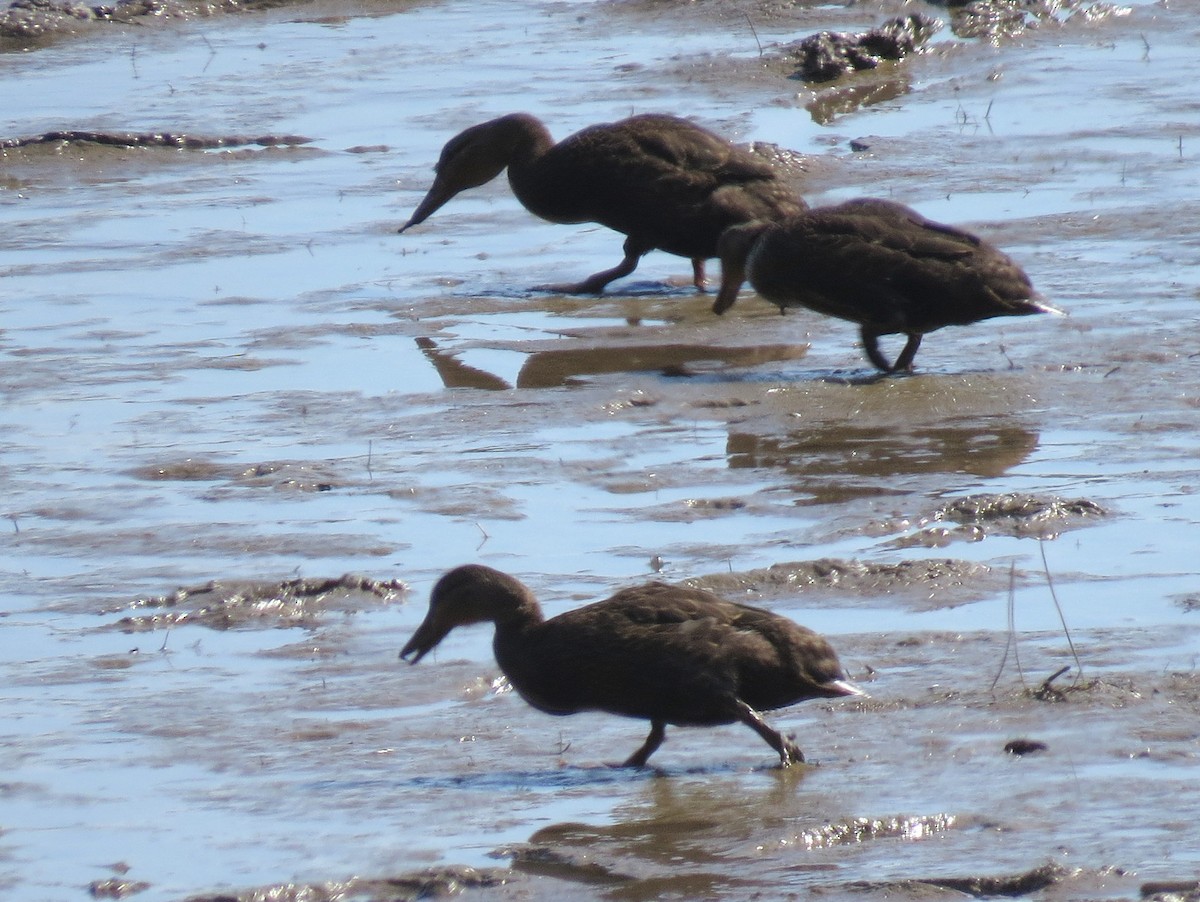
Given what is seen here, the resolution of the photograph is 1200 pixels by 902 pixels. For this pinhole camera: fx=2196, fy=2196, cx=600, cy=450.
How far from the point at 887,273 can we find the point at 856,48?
8804mm

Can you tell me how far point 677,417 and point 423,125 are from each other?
314 inches

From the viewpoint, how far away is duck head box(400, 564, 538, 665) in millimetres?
6188

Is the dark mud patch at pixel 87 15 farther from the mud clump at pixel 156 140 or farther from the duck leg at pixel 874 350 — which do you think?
the duck leg at pixel 874 350

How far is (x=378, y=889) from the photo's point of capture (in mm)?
4879

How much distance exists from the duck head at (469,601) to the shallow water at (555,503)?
0.21 metres

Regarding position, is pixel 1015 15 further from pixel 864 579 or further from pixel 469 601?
pixel 469 601

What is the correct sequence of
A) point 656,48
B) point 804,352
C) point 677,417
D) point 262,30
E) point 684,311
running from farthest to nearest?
point 262,30
point 656,48
point 684,311
point 804,352
point 677,417

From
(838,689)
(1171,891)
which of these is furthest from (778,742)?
(1171,891)

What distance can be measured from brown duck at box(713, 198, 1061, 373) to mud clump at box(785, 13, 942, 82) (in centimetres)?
783

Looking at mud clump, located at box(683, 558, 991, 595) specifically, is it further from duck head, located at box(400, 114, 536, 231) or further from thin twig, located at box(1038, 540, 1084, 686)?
duck head, located at box(400, 114, 536, 231)

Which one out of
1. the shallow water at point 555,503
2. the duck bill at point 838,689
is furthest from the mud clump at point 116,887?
the duck bill at point 838,689

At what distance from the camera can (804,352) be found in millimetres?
10305

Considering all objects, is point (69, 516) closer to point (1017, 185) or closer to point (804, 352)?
point (804, 352)

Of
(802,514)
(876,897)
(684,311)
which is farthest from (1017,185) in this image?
(876,897)
